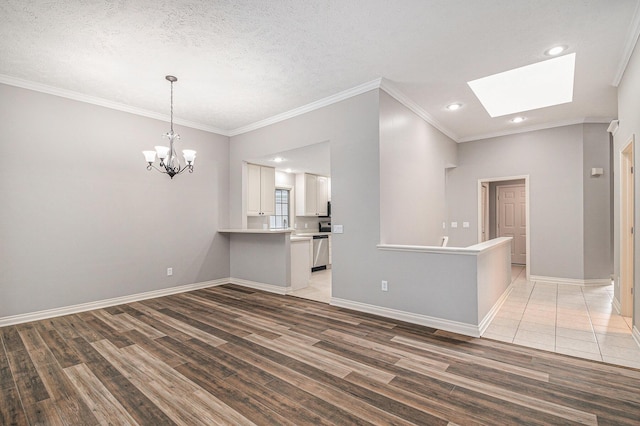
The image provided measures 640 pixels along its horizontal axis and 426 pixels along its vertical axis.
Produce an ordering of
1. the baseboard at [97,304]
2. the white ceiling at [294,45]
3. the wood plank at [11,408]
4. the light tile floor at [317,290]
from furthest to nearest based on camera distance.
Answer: the light tile floor at [317,290], the baseboard at [97,304], the white ceiling at [294,45], the wood plank at [11,408]

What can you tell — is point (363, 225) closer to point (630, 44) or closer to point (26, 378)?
point (630, 44)

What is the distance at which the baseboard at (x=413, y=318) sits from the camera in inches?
125

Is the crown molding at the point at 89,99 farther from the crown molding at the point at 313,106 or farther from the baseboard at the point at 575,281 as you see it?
the baseboard at the point at 575,281

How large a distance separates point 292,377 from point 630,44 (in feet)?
14.5

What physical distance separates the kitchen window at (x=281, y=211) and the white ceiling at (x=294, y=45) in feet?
11.9

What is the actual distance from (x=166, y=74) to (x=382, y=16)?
2.56 metres

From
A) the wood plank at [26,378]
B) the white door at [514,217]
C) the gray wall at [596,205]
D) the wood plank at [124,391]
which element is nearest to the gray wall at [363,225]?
the wood plank at [124,391]

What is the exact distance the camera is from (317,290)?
17.0 feet

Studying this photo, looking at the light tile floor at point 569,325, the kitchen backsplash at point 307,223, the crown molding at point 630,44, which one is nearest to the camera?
the crown molding at point 630,44

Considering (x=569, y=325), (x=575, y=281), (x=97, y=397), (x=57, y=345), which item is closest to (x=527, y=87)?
(x=569, y=325)

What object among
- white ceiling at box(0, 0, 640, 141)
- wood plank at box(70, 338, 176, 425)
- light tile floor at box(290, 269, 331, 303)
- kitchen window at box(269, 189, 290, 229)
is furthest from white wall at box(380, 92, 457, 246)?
kitchen window at box(269, 189, 290, 229)

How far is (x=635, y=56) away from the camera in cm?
293

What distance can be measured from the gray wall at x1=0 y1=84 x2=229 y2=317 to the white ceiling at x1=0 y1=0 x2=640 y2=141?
0.40m

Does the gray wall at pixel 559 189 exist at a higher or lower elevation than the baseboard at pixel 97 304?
higher
